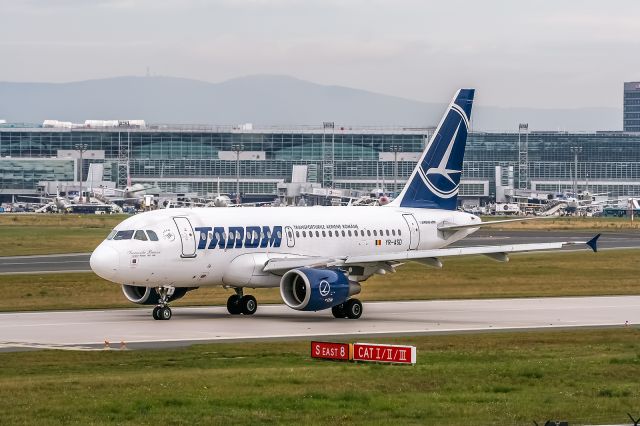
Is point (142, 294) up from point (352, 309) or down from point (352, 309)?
up

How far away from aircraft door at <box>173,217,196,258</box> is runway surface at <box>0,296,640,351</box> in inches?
103

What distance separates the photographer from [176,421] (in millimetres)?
25953

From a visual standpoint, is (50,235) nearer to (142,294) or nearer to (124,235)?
(142,294)

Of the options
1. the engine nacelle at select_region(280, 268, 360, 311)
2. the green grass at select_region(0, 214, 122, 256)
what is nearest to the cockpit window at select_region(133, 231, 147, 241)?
the engine nacelle at select_region(280, 268, 360, 311)

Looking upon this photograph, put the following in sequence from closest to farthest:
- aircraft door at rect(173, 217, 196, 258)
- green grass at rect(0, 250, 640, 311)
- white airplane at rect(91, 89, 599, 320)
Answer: white airplane at rect(91, 89, 599, 320), aircraft door at rect(173, 217, 196, 258), green grass at rect(0, 250, 640, 311)

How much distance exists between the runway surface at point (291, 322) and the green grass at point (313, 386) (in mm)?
3721

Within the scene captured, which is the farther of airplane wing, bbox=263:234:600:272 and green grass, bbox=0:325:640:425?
airplane wing, bbox=263:234:600:272

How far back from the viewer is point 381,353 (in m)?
35.5

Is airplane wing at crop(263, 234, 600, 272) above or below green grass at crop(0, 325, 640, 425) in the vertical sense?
above

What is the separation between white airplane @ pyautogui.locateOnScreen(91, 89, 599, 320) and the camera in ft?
161

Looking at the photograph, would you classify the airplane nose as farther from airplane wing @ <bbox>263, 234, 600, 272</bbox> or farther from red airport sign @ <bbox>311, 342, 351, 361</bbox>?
red airport sign @ <bbox>311, 342, 351, 361</bbox>

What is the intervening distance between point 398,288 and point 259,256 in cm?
1660

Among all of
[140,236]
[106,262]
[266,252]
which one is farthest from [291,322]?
[106,262]

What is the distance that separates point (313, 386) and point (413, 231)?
2776cm
